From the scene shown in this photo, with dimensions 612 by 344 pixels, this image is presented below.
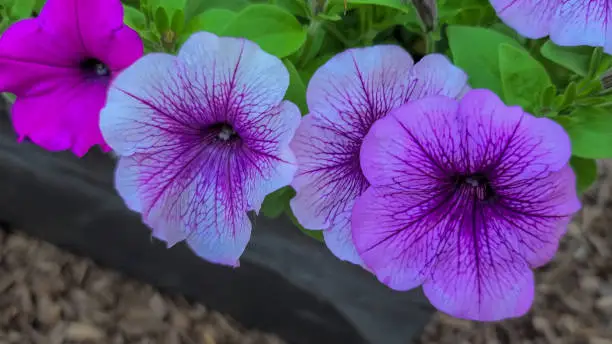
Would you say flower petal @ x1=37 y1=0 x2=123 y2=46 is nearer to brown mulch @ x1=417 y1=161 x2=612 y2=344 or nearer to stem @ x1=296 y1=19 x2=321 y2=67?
stem @ x1=296 y1=19 x2=321 y2=67

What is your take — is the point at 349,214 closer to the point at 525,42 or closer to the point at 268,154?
the point at 268,154

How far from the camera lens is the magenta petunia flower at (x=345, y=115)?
17.9 inches

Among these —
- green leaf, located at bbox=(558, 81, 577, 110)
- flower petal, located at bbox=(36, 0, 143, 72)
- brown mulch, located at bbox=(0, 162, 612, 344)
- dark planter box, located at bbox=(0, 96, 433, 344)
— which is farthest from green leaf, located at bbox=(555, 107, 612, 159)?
brown mulch, located at bbox=(0, 162, 612, 344)

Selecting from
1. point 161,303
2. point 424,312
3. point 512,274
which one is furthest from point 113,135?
point 161,303

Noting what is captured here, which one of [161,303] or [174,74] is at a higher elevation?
[174,74]

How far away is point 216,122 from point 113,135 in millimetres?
74

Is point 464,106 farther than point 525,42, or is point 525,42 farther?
point 525,42

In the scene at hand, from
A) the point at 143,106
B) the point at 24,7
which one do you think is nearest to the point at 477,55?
the point at 143,106

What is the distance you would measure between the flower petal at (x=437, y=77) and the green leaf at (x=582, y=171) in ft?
0.53

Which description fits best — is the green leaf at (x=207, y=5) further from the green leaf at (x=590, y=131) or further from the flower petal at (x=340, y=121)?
the green leaf at (x=590, y=131)

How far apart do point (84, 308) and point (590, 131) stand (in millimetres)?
977

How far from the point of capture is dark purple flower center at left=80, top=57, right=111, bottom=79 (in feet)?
1.71

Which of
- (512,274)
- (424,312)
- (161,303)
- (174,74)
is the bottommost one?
(161,303)

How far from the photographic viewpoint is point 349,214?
484mm
